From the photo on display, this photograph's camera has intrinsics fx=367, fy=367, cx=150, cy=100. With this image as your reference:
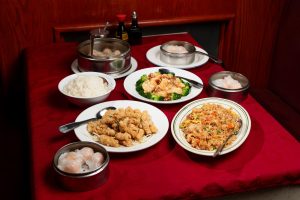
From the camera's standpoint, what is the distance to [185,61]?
6.11 ft

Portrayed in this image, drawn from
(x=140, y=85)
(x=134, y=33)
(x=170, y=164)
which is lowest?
(x=170, y=164)

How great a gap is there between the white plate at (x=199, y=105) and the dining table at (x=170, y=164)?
3 centimetres

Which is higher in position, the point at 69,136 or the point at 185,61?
the point at 185,61

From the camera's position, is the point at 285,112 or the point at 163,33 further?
the point at 163,33

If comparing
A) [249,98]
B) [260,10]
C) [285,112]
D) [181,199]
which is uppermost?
[260,10]

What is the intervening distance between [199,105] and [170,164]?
1.15 ft

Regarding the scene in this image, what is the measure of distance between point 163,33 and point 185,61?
0.58 m

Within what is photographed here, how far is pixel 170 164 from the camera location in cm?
123

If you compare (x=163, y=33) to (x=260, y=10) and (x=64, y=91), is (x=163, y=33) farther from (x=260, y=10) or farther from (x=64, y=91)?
(x=64, y=91)

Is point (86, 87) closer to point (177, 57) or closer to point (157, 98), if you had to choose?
point (157, 98)

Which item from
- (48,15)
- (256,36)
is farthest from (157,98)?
(256,36)

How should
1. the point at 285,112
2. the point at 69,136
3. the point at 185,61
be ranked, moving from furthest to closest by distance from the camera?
the point at 285,112 < the point at 185,61 < the point at 69,136

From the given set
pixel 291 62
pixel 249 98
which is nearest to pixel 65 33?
pixel 249 98

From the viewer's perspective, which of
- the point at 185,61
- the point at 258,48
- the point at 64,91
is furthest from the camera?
the point at 258,48
